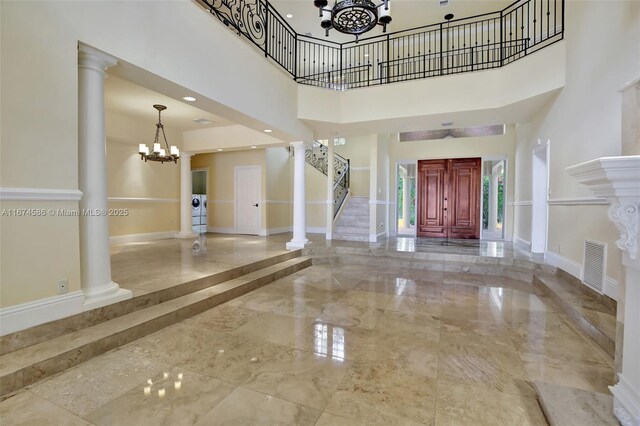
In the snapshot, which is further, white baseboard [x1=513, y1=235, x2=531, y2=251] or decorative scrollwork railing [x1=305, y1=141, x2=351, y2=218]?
decorative scrollwork railing [x1=305, y1=141, x2=351, y2=218]

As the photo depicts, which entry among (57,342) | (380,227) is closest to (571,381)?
(57,342)

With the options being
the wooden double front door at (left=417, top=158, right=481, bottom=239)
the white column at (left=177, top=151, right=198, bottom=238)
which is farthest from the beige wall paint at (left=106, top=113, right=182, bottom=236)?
the wooden double front door at (left=417, top=158, right=481, bottom=239)

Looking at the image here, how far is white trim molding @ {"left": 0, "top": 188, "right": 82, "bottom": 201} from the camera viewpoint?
2120mm

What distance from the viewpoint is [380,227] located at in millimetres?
8148

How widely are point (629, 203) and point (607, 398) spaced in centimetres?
123

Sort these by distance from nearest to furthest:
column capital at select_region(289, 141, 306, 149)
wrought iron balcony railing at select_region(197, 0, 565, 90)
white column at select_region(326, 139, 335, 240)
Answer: wrought iron balcony railing at select_region(197, 0, 565, 90) → column capital at select_region(289, 141, 306, 149) → white column at select_region(326, 139, 335, 240)

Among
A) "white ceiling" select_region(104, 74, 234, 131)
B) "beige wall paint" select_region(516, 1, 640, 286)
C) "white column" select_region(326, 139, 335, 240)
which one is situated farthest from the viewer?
"white column" select_region(326, 139, 335, 240)

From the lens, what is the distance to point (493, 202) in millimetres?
8625

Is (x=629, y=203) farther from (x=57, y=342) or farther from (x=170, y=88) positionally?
(x=170, y=88)

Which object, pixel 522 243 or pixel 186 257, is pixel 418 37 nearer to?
pixel 522 243

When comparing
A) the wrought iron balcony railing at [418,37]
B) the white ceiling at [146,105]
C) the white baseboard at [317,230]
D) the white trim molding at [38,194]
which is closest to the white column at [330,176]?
the wrought iron balcony railing at [418,37]

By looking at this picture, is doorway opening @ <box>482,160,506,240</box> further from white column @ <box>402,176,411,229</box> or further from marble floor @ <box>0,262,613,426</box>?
marble floor @ <box>0,262,613,426</box>

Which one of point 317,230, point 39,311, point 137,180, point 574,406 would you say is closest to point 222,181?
point 137,180

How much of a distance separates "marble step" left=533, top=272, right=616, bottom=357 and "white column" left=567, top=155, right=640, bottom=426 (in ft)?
3.77
